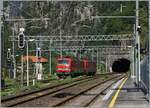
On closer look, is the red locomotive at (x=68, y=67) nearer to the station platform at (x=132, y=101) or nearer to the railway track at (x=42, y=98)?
the railway track at (x=42, y=98)

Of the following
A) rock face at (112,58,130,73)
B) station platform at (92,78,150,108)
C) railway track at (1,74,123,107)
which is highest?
rock face at (112,58,130,73)

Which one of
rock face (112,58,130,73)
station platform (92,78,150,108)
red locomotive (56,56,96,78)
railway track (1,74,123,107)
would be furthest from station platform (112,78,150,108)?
red locomotive (56,56,96,78)

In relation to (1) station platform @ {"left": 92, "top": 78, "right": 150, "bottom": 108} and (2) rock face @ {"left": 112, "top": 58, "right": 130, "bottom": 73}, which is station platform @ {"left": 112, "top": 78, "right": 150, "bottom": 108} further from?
(2) rock face @ {"left": 112, "top": 58, "right": 130, "bottom": 73}

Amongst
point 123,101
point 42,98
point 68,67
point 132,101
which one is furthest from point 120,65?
point 68,67

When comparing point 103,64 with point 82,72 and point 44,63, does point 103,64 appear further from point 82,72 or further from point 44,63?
point 82,72

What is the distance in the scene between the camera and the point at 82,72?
8312cm

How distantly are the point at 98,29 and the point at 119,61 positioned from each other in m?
51.8

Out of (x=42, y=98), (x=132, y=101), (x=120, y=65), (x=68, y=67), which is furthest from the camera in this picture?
(x=68, y=67)

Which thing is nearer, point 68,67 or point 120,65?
point 120,65

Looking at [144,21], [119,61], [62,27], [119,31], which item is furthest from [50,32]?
[119,61]

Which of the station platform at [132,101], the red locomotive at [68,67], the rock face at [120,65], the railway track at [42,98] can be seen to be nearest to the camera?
the station platform at [132,101]

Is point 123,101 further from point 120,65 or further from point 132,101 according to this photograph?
point 120,65

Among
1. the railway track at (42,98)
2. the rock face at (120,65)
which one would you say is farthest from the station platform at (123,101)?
the railway track at (42,98)

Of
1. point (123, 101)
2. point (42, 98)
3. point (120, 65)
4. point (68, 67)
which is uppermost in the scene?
point (120, 65)
